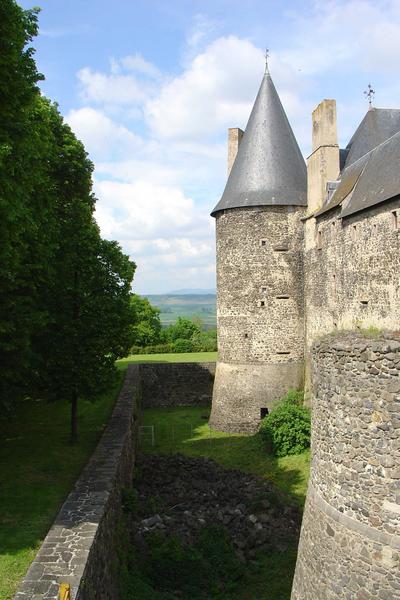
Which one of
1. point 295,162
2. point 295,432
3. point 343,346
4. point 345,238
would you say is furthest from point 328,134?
point 343,346

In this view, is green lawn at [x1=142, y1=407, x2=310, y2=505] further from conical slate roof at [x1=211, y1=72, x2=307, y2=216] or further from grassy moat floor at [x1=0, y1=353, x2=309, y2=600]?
conical slate roof at [x1=211, y1=72, x2=307, y2=216]

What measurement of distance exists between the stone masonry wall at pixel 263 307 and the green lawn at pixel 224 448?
49.7 inches

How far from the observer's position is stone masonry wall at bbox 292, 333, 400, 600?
7.27 meters

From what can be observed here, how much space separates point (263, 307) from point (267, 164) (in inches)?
233

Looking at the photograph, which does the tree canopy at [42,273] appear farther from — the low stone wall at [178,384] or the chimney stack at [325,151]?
the low stone wall at [178,384]

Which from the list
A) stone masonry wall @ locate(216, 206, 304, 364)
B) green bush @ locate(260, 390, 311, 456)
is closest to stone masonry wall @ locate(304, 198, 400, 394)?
stone masonry wall @ locate(216, 206, 304, 364)

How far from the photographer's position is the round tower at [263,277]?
21500 millimetres

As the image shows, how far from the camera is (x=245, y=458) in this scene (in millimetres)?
18703

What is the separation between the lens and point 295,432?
18.7 metres

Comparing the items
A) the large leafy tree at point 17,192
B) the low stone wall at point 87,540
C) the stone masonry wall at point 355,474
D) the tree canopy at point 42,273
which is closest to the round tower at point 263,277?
the tree canopy at point 42,273

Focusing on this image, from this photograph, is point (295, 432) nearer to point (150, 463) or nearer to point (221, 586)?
point (150, 463)

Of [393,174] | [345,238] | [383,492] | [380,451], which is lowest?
[383,492]

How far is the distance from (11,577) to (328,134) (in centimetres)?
1840

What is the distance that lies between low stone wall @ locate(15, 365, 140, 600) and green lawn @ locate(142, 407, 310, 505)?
5.62 meters
